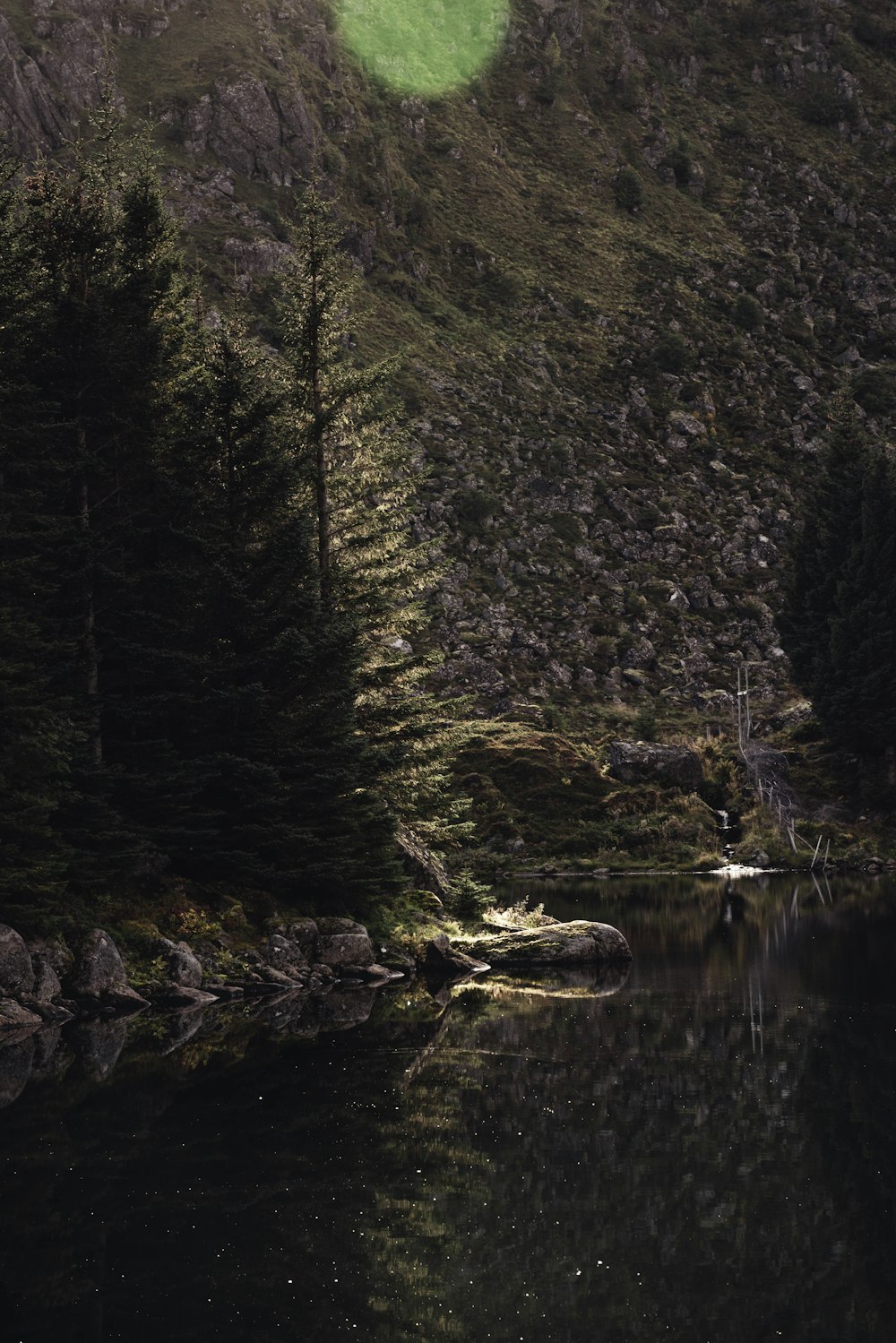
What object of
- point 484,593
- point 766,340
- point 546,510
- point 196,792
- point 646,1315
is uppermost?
point 766,340

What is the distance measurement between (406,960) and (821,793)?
4877cm

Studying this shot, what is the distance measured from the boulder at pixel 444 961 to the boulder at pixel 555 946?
1474mm

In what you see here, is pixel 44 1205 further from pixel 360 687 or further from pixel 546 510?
pixel 546 510

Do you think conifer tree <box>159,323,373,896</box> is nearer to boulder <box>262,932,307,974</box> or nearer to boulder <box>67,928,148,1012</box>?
boulder <box>262,932,307,974</box>

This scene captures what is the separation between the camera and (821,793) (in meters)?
76.0

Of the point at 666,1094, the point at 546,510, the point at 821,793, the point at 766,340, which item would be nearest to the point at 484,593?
the point at 546,510

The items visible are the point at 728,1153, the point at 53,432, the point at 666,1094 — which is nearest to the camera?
the point at 728,1153

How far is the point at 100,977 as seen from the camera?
87.4 ft

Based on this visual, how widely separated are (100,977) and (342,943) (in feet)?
22.5

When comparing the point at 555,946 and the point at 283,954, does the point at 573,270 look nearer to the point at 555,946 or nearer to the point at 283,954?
the point at 555,946

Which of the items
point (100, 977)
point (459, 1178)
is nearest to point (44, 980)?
point (100, 977)

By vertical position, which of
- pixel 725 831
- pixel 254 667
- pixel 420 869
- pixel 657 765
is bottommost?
pixel 420 869

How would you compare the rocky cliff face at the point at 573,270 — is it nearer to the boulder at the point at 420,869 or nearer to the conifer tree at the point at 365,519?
the boulder at the point at 420,869

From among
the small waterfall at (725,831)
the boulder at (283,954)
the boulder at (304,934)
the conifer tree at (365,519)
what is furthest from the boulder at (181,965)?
the small waterfall at (725,831)
